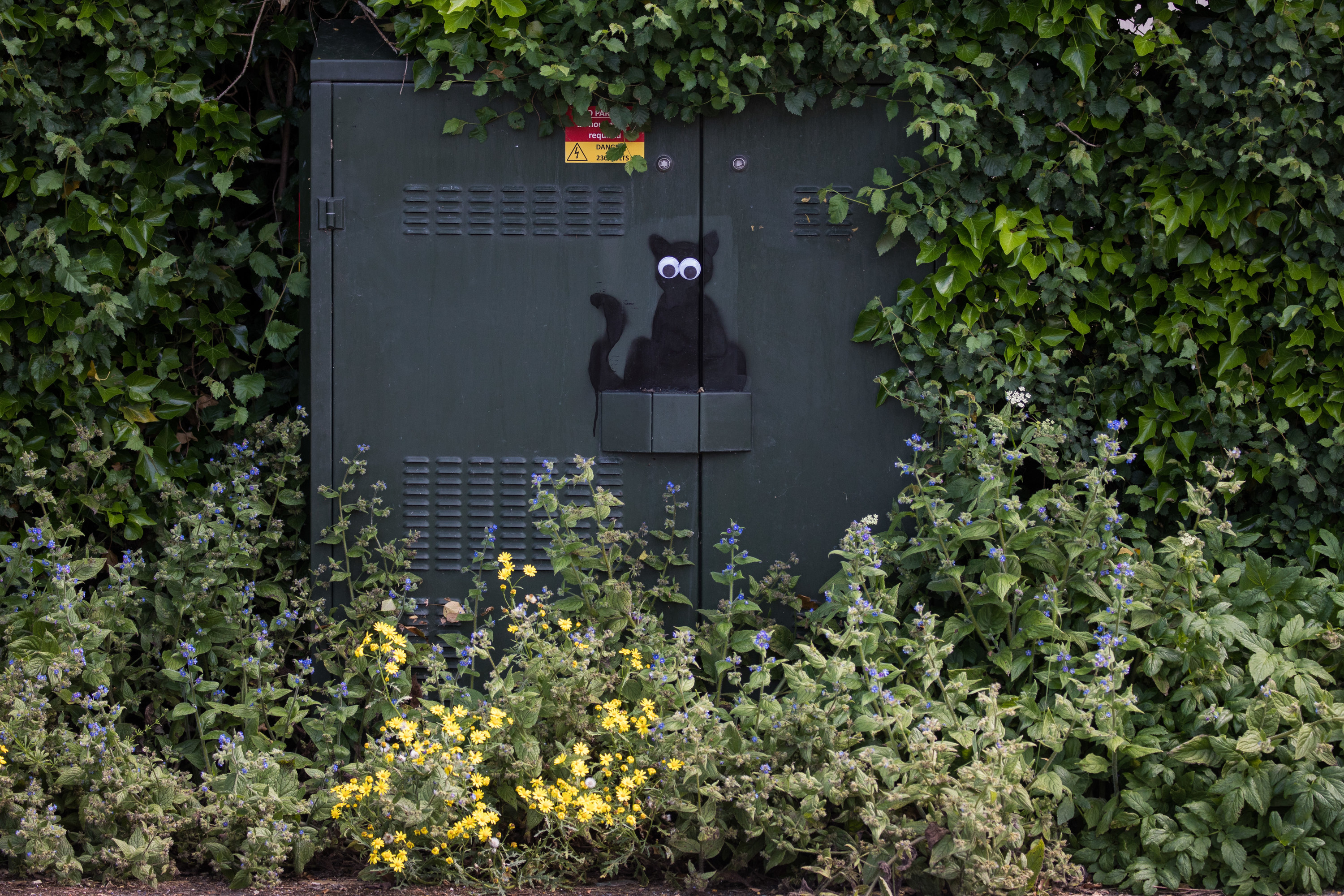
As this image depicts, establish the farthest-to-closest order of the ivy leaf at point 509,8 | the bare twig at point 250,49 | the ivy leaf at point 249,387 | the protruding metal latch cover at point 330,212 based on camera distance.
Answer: the ivy leaf at point 249,387 < the bare twig at point 250,49 < the protruding metal latch cover at point 330,212 < the ivy leaf at point 509,8

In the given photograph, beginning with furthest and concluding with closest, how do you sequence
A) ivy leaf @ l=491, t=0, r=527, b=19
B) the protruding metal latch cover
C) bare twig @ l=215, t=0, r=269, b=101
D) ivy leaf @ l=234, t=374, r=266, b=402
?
ivy leaf @ l=234, t=374, r=266, b=402
bare twig @ l=215, t=0, r=269, b=101
the protruding metal latch cover
ivy leaf @ l=491, t=0, r=527, b=19

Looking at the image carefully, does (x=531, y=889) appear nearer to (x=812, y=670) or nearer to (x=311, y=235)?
(x=812, y=670)

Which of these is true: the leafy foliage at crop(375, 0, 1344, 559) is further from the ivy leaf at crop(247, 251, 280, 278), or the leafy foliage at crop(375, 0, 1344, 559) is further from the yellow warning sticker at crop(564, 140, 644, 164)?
the ivy leaf at crop(247, 251, 280, 278)

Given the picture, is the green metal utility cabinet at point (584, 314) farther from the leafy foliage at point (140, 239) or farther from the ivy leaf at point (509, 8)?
the leafy foliage at point (140, 239)

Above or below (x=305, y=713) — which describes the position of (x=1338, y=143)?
above

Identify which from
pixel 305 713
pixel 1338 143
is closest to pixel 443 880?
pixel 305 713

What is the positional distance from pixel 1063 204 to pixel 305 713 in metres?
2.97

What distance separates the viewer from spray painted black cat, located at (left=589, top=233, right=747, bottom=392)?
3598 millimetres

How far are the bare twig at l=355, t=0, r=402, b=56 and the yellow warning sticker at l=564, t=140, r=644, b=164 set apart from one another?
0.63m

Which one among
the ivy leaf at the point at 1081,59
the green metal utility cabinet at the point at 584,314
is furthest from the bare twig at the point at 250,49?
the ivy leaf at the point at 1081,59

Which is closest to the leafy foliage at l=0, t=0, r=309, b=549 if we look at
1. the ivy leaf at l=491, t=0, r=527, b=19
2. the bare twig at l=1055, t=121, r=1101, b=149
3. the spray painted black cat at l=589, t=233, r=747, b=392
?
the ivy leaf at l=491, t=0, r=527, b=19

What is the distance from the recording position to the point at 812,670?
10.1ft

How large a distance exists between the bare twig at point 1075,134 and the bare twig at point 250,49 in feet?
9.18

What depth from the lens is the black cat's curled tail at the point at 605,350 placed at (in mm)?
3604
